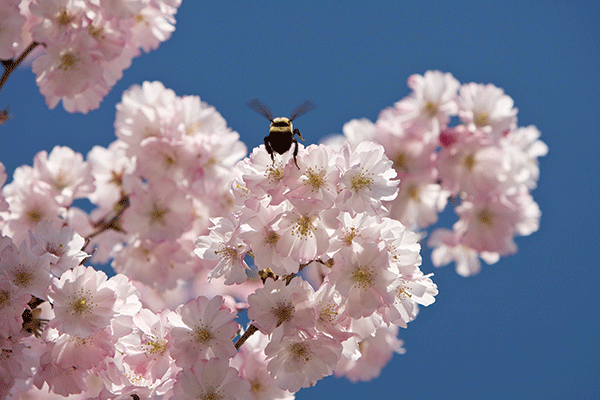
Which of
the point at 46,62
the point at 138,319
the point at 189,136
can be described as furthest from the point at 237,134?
the point at 138,319

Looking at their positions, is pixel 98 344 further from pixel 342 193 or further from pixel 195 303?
pixel 342 193

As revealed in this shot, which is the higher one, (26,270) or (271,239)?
(271,239)

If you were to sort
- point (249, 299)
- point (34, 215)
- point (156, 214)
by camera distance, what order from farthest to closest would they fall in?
1. point (156, 214)
2. point (34, 215)
3. point (249, 299)

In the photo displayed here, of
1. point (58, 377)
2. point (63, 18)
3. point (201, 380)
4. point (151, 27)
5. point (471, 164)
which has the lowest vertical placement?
point (58, 377)

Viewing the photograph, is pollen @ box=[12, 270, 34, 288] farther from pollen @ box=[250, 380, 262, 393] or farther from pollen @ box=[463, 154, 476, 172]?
pollen @ box=[463, 154, 476, 172]

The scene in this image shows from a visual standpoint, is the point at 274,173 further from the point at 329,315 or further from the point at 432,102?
the point at 432,102

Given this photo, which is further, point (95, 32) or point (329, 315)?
point (95, 32)

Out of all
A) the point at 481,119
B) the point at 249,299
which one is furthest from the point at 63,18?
the point at 481,119
